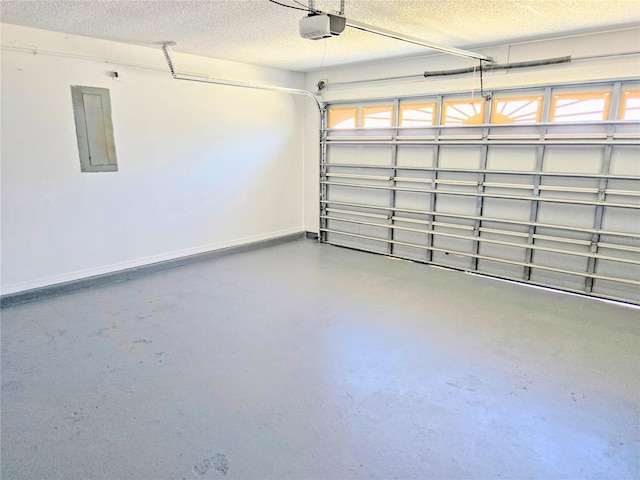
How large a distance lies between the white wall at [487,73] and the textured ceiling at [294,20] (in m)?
0.21

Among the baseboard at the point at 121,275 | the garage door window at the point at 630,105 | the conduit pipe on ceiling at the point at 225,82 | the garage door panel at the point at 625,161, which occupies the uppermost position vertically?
the conduit pipe on ceiling at the point at 225,82

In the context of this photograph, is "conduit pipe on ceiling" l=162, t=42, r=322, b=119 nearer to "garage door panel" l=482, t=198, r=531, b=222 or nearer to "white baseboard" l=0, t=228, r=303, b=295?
"white baseboard" l=0, t=228, r=303, b=295

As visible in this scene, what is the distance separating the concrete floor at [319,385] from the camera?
6.52 feet

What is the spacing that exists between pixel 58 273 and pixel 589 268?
5262 mm

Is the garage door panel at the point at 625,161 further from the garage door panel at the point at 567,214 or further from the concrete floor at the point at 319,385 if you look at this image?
the concrete floor at the point at 319,385

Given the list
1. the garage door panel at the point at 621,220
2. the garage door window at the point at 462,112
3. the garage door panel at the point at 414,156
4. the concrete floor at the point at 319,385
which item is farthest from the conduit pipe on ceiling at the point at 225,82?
the garage door panel at the point at 621,220

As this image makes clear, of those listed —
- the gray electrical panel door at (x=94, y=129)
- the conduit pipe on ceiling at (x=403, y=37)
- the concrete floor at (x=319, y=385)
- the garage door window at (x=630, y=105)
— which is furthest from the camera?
the gray electrical panel door at (x=94, y=129)

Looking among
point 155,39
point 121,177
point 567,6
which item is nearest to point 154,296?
point 121,177

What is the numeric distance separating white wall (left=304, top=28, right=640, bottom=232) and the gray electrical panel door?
2935 mm

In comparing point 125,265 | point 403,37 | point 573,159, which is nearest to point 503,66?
point 573,159

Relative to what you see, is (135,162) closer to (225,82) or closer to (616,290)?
(225,82)

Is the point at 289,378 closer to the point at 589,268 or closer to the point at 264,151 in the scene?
the point at 589,268

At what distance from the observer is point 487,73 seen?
14.8 ft

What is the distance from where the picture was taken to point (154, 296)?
4105mm
